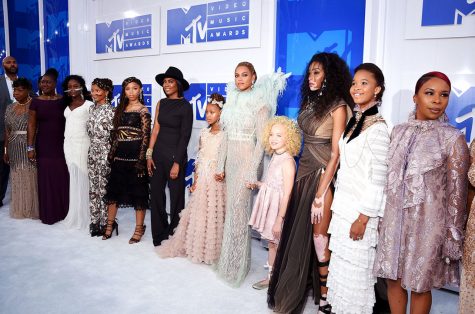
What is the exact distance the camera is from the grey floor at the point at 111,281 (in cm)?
278

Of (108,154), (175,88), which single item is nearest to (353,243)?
(175,88)

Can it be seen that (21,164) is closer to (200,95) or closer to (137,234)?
(137,234)

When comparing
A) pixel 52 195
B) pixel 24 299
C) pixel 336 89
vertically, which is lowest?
pixel 24 299

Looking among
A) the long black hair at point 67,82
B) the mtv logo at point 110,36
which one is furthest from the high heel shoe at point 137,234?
the mtv logo at point 110,36

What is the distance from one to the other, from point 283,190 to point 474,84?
178 centimetres

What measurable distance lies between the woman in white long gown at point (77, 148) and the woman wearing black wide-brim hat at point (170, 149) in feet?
3.68

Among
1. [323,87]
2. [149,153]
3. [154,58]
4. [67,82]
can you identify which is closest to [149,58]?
[154,58]

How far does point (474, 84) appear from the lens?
2.95 meters

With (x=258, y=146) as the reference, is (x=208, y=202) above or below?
below

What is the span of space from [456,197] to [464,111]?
1.44 meters

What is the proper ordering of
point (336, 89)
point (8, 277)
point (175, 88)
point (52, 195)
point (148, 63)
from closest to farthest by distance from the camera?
point (336, 89) < point (8, 277) < point (175, 88) < point (52, 195) < point (148, 63)

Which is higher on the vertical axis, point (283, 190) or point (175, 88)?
point (175, 88)

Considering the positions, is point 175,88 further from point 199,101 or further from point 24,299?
point 24,299

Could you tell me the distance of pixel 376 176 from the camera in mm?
2164
